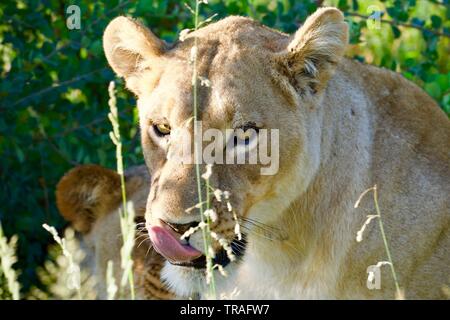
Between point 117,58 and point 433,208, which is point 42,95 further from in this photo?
point 433,208

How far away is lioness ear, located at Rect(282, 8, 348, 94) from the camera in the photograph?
104 inches

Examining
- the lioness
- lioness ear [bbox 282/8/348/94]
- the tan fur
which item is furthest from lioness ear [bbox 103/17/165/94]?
the tan fur

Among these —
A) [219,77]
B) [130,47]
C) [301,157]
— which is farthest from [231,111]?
[130,47]

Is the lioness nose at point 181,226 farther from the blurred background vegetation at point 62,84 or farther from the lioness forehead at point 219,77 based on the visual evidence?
the blurred background vegetation at point 62,84

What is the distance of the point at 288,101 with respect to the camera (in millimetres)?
2697

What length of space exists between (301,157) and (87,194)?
4.28 ft

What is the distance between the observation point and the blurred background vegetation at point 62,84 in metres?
3.91

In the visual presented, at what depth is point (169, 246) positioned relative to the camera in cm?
245

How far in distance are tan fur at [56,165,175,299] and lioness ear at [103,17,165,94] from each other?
0.69 meters

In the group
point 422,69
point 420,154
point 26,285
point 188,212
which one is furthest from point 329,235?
point 26,285

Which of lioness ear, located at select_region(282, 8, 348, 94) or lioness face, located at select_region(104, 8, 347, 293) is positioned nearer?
lioness face, located at select_region(104, 8, 347, 293)

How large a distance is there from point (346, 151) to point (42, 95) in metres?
1.55
